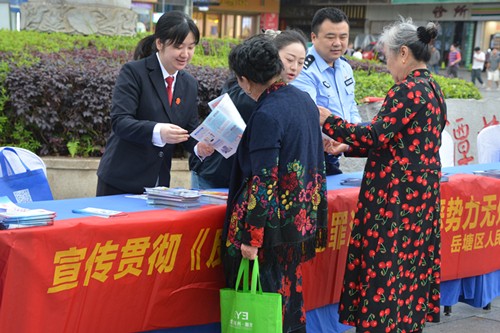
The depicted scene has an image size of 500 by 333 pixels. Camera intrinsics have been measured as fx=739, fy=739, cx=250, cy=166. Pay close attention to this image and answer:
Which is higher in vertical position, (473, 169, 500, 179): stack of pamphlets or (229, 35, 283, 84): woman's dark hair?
(229, 35, 283, 84): woman's dark hair

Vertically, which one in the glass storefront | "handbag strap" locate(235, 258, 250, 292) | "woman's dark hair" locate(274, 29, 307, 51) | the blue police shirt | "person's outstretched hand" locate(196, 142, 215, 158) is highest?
the glass storefront

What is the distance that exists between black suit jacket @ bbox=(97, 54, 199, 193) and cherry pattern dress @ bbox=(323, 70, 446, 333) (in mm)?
792

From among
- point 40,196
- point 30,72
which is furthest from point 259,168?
point 30,72

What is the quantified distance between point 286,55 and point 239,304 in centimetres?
128

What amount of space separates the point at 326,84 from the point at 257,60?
1.22 meters

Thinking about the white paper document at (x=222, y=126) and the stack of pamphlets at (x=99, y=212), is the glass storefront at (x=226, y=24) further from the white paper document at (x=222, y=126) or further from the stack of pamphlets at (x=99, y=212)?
the stack of pamphlets at (x=99, y=212)

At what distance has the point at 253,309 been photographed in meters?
→ 2.84

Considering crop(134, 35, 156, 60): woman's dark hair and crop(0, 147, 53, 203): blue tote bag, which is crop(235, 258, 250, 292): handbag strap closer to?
crop(0, 147, 53, 203): blue tote bag

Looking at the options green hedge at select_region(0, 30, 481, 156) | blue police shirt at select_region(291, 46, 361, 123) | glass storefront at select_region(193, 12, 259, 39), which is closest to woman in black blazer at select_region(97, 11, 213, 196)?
blue police shirt at select_region(291, 46, 361, 123)

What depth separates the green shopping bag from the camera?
282 centimetres

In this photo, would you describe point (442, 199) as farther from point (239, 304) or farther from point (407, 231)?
point (239, 304)

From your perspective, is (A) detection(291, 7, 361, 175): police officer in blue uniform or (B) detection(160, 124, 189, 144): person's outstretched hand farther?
(A) detection(291, 7, 361, 175): police officer in blue uniform

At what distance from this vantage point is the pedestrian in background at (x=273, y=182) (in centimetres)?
283

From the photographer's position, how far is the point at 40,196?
3453 millimetres
